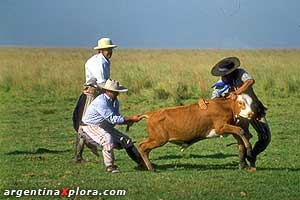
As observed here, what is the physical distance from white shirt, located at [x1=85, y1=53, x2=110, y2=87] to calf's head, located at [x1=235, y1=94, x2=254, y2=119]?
1986 mm

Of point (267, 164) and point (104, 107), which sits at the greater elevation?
point (104, 107)

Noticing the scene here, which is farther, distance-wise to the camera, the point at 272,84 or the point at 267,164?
the point at 272,84

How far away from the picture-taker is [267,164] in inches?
437

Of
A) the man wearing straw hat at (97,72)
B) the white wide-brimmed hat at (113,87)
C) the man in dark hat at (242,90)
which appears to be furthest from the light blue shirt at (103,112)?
the man in dark hat at (242,90)

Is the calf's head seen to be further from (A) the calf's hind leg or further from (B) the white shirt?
(B) the white shirt

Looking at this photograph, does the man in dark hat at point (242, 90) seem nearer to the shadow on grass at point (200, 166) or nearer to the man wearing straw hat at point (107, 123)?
the shadow on grass at point (200, 166)

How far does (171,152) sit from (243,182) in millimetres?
3507

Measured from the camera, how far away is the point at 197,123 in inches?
398

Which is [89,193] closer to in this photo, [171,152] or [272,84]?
[171,152]

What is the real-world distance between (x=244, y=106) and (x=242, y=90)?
23 centimetres

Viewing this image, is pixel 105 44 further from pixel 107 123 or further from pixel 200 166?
pixel 200 166

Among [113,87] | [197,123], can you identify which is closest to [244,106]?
[197,123]

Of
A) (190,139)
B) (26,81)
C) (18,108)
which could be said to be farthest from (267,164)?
(26,81)

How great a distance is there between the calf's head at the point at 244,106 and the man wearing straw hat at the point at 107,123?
1346 mm
